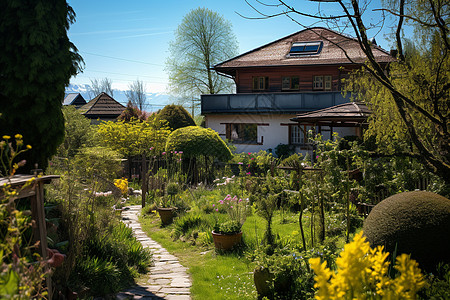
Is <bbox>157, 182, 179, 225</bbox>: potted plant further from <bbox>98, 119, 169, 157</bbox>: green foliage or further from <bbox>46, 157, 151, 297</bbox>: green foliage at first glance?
<bbox>98, 119, 169, 157</bbox>: green foliage

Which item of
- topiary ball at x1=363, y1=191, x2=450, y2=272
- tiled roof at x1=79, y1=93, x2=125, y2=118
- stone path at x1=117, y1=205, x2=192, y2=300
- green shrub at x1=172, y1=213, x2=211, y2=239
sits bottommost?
stone path at x1=117, y1=205, x2=192, y2=300

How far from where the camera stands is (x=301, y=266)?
4.96 metres

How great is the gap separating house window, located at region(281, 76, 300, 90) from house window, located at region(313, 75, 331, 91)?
3.66 feet

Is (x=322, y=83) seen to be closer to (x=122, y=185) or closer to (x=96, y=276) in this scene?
(x=122, y=185)

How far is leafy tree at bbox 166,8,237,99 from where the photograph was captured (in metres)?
31.2

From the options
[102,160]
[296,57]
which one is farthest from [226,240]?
[296,57]

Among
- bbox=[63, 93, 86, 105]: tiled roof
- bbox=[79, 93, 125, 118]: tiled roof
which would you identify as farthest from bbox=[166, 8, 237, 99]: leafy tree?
bbox=[63, 93, 86, 105]: tiled roof

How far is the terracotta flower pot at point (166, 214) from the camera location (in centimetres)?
938

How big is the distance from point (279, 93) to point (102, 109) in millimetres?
17116

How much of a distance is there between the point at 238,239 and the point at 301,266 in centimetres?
222

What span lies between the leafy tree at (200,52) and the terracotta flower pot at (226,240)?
83.3ft

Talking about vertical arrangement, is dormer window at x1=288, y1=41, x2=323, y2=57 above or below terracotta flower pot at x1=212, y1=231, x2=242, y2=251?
above

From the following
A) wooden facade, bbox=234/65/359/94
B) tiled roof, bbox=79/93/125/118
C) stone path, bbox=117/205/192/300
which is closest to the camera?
stone path, bbox=117/205/192/300

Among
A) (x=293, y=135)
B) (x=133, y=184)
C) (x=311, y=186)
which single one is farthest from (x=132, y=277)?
(x=293, y=135)
